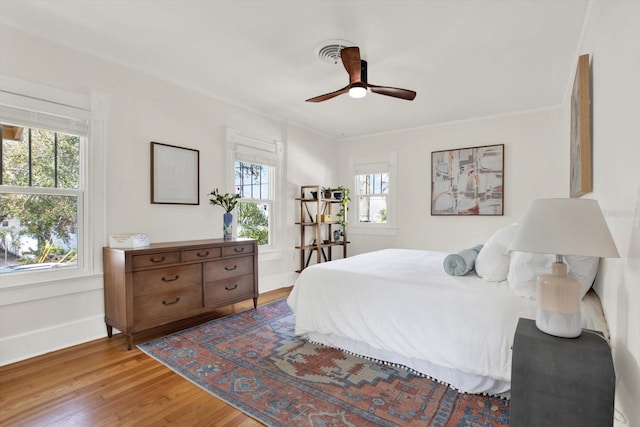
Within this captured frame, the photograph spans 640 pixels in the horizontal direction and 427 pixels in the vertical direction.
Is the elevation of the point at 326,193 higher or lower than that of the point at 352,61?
lower

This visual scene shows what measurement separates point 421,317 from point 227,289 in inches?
83.5

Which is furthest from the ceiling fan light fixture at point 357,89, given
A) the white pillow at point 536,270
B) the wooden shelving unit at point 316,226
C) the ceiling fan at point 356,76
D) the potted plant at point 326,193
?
the potted plant at point 326,193

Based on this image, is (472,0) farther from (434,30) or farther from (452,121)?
(452,121)

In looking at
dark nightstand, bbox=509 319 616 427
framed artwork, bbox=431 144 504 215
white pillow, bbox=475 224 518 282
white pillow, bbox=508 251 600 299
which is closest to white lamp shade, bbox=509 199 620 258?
dark nightstand, bbox=509 319 616 427

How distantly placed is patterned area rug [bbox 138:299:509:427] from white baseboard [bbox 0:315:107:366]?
22.3 inches

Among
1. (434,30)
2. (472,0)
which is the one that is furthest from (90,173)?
(472,0)

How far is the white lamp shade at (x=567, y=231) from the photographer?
1086 mm

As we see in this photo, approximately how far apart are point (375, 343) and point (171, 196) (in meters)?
2.59

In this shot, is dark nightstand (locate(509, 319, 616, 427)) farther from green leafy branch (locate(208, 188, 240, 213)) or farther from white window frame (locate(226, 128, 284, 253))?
white window frame (locate(226, 128, 284, 253))

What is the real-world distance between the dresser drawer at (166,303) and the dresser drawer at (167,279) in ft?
0.12

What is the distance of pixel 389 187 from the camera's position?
18.2 ft

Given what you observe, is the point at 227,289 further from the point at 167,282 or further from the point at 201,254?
the point at 167,282

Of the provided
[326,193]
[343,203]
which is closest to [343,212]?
[343,203]

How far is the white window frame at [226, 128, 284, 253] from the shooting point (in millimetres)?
4141
